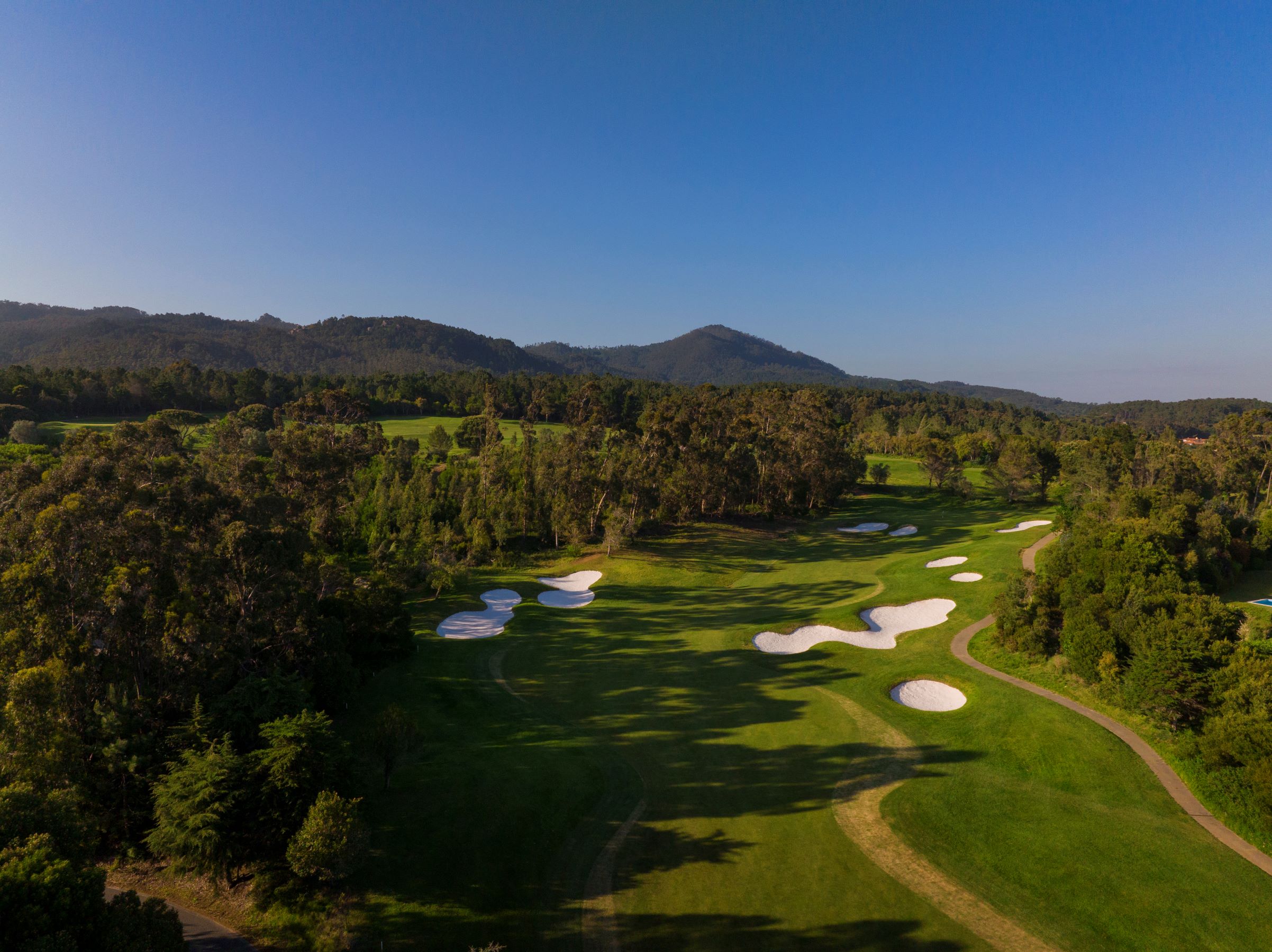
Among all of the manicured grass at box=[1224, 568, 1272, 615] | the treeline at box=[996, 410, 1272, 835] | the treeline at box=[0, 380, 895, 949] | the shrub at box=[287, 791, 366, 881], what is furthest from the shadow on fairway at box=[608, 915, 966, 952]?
the manicured grass at box=[1224, 568, 1272, 615]

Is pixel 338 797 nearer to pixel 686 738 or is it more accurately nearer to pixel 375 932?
pixel 375 932

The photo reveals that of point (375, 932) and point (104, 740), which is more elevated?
point (104, 740)

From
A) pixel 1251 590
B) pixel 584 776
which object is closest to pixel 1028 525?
pixel 1251 590

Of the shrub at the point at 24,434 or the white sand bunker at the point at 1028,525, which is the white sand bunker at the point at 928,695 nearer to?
the white sand bunker at the point at 1028,525

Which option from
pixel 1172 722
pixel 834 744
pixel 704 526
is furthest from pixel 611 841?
pixel 704 526

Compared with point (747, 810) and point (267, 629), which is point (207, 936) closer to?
point (267, 629)

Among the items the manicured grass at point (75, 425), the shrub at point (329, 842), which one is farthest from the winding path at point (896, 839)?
the manicured grass at point (75, 425)
